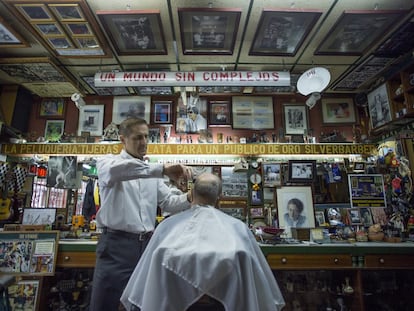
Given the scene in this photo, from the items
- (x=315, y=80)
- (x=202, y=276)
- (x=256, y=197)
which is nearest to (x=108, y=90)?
(x=256, y=197)

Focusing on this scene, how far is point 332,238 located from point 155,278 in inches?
97.6

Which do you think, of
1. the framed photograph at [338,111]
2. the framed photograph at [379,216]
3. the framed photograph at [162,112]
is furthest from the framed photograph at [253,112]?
the framed photograph at [379,216]

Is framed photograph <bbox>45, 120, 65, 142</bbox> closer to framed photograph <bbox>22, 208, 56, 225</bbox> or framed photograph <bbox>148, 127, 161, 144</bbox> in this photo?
framed photograph <bbox>148, 127, 161, 144</bbox>

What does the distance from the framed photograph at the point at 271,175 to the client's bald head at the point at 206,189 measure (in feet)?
8.35

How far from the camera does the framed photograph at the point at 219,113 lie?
4.53 m

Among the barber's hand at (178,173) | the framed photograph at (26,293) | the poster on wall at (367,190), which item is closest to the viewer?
the barber's hand at (178,173)

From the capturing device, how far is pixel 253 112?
14.9 ft

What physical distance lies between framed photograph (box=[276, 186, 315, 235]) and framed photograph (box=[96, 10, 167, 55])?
7.68 feet

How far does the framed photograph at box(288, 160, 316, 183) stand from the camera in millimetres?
3775

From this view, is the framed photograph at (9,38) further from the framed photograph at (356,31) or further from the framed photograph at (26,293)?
the framed photograph at (356,31)

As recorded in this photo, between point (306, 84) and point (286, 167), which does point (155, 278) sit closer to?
point (306, 84)

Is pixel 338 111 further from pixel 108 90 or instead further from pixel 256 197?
pixel 108 90

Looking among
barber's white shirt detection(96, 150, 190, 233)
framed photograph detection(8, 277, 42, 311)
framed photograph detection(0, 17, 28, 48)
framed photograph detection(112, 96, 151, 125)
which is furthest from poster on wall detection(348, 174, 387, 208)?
framed photograph detection(0, 17, 28, 48)

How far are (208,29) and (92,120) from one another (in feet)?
8.69
